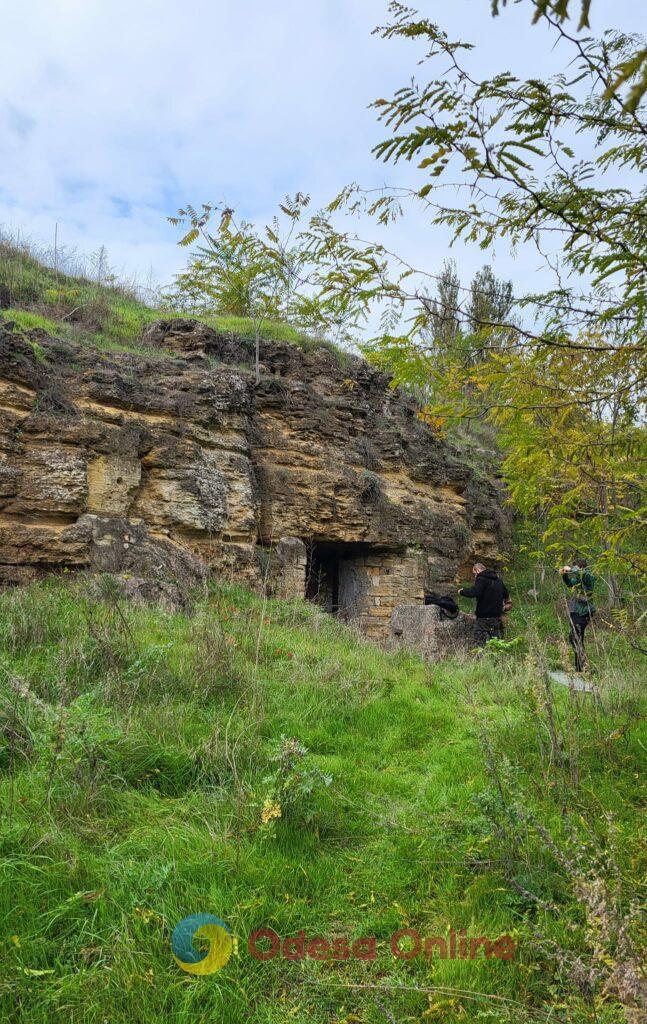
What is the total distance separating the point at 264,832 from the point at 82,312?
430 inches

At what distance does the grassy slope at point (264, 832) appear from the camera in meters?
2.03

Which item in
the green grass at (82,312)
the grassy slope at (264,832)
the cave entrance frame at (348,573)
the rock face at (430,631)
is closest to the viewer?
the grassy slope at (264,832)

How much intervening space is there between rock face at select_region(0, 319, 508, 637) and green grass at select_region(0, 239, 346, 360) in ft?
1.97

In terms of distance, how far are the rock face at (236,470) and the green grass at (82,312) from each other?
60 centimetres

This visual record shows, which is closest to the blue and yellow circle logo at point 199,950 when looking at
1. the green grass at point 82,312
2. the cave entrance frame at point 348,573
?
the green grass at point 82,312

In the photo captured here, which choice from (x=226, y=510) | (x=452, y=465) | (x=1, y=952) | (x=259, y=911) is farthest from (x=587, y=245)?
(x=452, y=465)

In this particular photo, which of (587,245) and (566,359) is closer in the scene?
(587,245)

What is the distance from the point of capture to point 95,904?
230cm

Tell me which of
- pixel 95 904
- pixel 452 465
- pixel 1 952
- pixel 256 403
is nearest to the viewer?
pixel 1 952

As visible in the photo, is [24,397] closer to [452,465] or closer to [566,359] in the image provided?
[566,359]

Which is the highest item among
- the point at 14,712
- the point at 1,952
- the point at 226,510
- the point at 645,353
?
the point at 645,353

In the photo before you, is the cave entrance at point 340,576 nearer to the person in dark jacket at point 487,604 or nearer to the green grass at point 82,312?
the person in dark jacket at point 487,604

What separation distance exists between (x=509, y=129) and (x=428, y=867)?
3204 mm

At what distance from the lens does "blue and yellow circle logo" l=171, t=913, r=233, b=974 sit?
2066 millimetres
